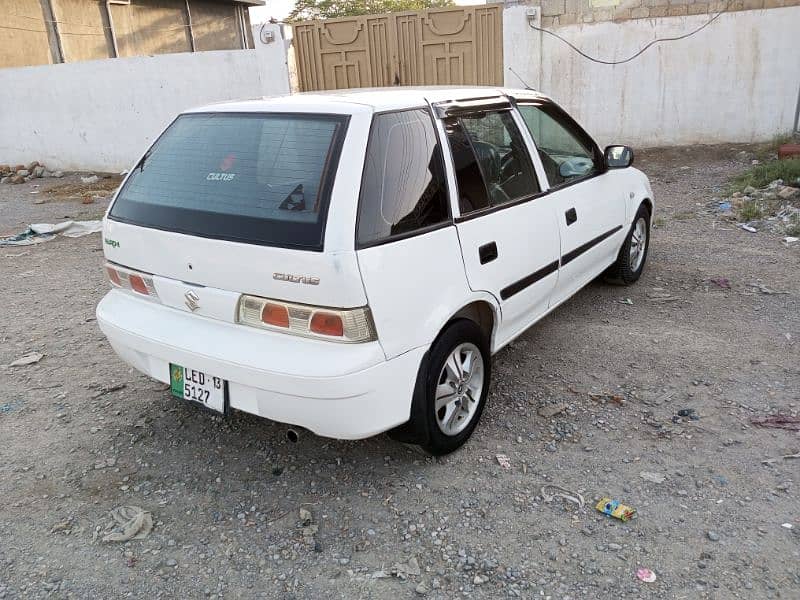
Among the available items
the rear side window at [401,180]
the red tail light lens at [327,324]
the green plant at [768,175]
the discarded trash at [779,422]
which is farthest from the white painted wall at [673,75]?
the red tail light lens at [327,324]

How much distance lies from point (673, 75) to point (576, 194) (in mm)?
7195

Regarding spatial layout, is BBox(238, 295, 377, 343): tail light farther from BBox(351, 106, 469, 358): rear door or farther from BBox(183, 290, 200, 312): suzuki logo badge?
BBox(183, 290, 200, 312): suzuki logo badge

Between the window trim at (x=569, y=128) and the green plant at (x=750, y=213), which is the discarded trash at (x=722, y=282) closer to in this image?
the window trim at (x=569, y=128)

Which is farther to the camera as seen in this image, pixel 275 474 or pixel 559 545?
pixel 275 474

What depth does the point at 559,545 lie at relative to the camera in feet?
8.39

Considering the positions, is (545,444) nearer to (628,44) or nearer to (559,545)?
(559,545)

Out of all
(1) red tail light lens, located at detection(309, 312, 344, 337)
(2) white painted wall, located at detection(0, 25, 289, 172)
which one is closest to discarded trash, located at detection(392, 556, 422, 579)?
(1) red tail light lens, located at detection(309, 312, 344, 337)

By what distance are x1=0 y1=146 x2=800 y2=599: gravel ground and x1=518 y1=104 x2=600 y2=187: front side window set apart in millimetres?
1101

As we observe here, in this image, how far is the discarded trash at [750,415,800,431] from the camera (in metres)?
3.24

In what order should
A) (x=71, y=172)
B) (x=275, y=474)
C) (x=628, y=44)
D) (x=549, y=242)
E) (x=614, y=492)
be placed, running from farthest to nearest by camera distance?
(x=71, y=172) < (x=628, y=44) < (x=549, y=242) < (x=275, y=474) < (x=614, y=492)

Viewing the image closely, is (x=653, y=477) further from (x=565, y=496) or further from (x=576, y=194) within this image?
(x=576, y=194)

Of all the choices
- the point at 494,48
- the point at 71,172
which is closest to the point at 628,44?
the point at 494,48

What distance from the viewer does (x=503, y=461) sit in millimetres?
3104

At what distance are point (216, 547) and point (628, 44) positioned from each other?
32.1ft
